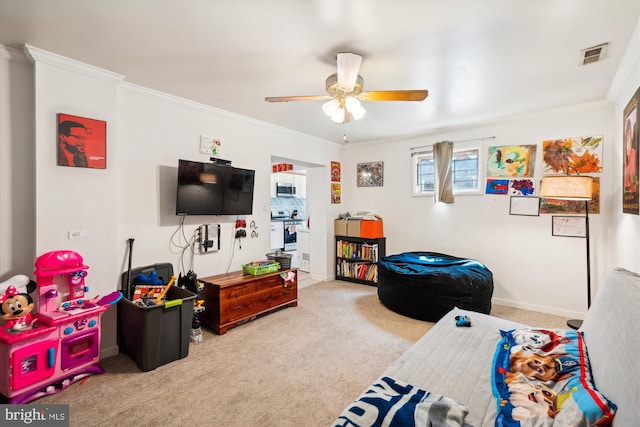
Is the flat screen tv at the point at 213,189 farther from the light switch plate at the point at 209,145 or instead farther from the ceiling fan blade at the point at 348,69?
the ceiling fan blade at the point at 348,69

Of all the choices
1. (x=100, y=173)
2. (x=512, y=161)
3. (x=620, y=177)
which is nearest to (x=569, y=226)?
(x=620, y=177)

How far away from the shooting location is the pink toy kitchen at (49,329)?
6.28 ft

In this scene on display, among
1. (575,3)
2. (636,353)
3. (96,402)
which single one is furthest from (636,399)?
(96,402)

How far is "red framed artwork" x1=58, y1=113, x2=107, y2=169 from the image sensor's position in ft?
7.53

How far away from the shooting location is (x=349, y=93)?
7.50ft

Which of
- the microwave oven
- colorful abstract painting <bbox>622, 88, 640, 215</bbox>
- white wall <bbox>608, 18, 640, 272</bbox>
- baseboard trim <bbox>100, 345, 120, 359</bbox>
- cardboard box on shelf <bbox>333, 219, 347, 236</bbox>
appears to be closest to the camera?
colorful abstract painting <bbox>622, 88, 640, 215</bbox>

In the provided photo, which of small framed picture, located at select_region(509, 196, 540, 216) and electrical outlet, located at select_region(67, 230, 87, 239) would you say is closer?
electrical outlet, located at select_region(67, 230, 87, 239)

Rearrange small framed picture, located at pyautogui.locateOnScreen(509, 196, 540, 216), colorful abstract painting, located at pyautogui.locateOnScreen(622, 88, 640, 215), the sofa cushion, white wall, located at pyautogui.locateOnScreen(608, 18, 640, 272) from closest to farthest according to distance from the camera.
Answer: the sofa cushion
colorful abstract painting, located at pyautogui.locateOnScreen(622, 88, 640, 215)
white wall, located at pyautogui.locateOnScreen(608, 18, 640, 272)
small framed picture, located at pyautogui.locateOnScreen(509, 196, 540, 216)

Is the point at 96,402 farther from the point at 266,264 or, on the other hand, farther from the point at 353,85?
the point at 353,85

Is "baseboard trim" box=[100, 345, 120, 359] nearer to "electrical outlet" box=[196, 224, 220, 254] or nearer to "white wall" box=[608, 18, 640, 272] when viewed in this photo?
"electrical outlet" box=[196, 224, 220, 254]

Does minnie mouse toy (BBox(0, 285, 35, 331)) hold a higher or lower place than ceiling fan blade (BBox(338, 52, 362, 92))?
lower

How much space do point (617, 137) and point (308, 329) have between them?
3.73 metres

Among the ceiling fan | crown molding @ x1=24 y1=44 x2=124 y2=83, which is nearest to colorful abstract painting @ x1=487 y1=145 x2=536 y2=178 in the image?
the ceiling fan

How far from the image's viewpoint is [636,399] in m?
0.80
